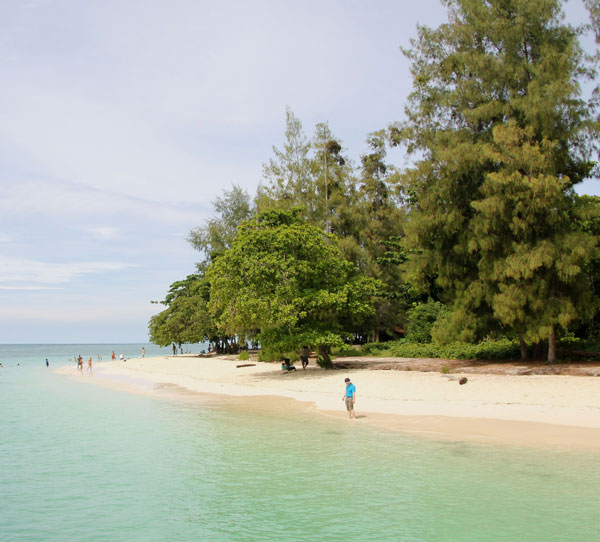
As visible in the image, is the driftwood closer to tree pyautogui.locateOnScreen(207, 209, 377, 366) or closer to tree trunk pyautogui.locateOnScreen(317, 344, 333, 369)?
tree pyautogui.locateOnScreen(207, 209, 377, 366)

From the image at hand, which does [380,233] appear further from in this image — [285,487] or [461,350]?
[285,487]

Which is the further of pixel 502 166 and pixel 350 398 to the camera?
pixel 502 166

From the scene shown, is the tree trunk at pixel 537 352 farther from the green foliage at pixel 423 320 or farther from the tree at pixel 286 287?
the green foliage at pixel 423 320

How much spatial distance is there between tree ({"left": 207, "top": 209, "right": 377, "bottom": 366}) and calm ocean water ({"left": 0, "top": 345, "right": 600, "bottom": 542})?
10743mm

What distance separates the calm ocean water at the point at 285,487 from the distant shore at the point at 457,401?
63.5 inches

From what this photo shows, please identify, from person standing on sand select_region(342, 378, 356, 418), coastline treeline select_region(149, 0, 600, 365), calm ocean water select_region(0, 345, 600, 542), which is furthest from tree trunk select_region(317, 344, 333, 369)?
calm ocean water select_region(0, 345, 600, 542)

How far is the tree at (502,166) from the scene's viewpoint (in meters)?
25.1

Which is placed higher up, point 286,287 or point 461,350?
point 286,287

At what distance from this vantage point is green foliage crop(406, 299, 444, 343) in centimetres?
4138

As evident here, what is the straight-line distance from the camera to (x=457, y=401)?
21344 mm

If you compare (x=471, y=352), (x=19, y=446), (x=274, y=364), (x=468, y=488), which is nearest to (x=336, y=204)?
(x=274, y=364)

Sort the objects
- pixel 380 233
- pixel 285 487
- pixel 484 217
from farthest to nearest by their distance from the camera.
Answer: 1. pixel 380 233
2. pixel 484 217
3. pixel 285 487

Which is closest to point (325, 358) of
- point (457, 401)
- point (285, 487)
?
point (457, 401)

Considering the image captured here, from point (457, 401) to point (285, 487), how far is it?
11565mm
